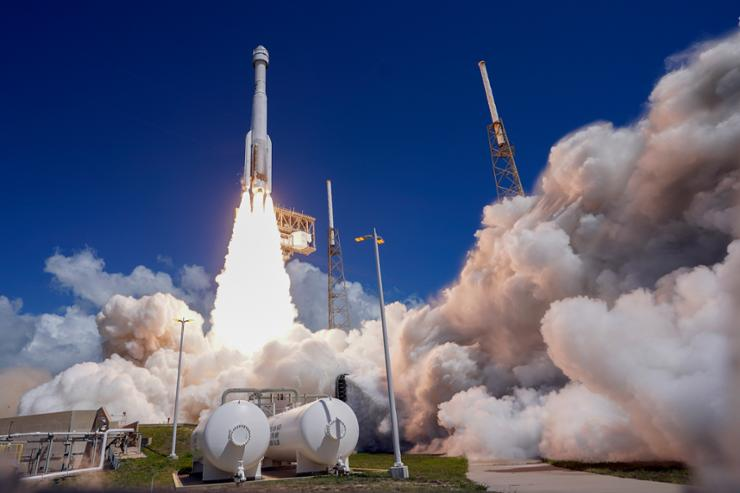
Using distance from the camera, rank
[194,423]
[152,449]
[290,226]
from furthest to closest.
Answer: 1. [290,226]
2. [194,423]
3. [152,449]

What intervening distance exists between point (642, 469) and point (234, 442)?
1981 cm

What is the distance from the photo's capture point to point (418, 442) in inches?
1884

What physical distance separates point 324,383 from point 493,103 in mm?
37946

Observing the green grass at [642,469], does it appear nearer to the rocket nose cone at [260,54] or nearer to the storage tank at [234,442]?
the storage tank at [234,442]

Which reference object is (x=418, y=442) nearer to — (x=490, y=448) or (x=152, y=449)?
(x=490, y=448)

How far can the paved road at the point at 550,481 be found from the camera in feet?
55.9

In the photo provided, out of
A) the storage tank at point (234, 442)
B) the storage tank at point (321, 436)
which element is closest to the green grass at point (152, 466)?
the storage tank at point (234, 442)

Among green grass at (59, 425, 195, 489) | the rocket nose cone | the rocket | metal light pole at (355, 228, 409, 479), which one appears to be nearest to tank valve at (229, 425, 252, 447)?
green grass at (59, 425, 195, 489)

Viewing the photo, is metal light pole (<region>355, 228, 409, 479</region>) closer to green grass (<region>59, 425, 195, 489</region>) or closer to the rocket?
green grass (<region>59, 425, 195, 489</region>)

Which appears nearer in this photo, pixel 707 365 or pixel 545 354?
pixel 707 365

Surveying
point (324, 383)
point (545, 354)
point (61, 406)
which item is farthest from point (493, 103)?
point (61, 406)

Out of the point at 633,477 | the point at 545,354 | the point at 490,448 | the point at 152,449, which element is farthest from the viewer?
the point at 152,449

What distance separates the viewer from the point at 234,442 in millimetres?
26469

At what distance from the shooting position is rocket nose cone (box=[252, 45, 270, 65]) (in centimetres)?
7169
